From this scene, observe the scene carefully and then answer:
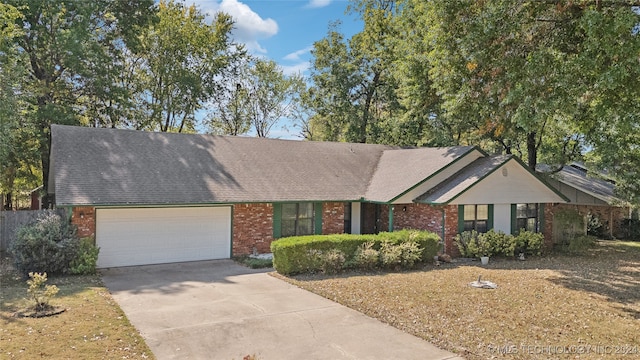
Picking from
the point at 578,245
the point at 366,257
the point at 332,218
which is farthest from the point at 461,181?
the point at 578,245

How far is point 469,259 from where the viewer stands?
1641cm

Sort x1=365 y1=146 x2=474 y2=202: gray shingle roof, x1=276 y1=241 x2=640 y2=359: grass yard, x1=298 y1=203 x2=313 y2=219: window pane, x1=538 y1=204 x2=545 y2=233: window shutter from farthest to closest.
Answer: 1. x1=538 y1=204 x2=545 y2=233: window shutter
2. x1=365 y1=146 x2=474 y2=202: gray shingle roof
3. x1=298 y1=203 x2=313 y2=219: window pane
4. x1=276 y1=241 x2=640 y2=359: grass yard

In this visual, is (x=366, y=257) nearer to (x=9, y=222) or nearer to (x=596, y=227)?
(x=9, y=222)

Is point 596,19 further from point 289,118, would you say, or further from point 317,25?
point 289,118

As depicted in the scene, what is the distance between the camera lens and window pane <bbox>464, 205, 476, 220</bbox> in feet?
55.1

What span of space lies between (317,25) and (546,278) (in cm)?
2165

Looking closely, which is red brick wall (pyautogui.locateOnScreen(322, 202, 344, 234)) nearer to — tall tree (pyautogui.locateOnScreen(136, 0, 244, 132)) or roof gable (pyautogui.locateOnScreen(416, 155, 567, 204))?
roof gable (pyautogui.locateOnScreen(416, 155, 567, 204))

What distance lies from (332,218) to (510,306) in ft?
29.2

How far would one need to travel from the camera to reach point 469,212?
55.4 ft

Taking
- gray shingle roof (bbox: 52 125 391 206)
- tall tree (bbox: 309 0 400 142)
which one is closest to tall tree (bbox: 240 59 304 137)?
tall tree (bbox: 309 0 400 142)

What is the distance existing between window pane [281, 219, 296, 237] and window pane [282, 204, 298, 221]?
0.53 feet

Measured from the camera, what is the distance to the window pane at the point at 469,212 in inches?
661

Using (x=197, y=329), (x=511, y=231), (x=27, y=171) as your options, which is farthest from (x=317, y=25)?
(x=197, y=329)

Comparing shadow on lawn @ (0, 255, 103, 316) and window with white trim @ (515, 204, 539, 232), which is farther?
window with white trim @ (515, 204, 539, 232)
